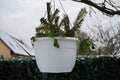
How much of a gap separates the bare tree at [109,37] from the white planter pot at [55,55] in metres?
11.9

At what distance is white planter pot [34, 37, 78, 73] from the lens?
1702 mm

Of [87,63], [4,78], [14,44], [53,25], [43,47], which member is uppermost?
[53,25]

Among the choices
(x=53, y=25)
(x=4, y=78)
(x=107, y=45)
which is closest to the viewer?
(x=53, y=25)

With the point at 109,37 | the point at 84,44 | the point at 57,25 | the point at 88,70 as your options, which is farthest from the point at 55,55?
the point at 109,37

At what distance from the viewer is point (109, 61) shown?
14.5ft

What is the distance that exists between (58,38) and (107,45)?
12.8 metres

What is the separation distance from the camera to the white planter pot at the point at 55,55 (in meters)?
1.70

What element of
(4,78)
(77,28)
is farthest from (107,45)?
(77,28)

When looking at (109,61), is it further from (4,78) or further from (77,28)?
(77,28)

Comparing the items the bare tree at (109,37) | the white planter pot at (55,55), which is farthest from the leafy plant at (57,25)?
the bare tree at (109,37)

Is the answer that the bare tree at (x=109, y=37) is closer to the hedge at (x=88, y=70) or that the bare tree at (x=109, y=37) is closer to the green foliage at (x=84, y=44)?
the hedge at (x=88, y=70)

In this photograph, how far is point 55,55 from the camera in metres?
1.70

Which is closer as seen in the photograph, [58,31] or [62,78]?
[58,31]

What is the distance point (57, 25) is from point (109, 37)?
44.2ft
